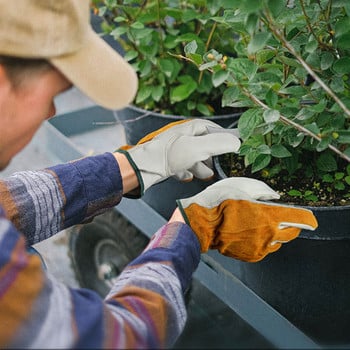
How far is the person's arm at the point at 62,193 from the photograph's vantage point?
1.27 m

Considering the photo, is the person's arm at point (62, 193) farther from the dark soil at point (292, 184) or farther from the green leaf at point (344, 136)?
the green leaf at point (344, 136)

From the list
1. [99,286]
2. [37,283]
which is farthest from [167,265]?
[99,286]

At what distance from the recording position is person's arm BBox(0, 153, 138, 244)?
127 centimetres

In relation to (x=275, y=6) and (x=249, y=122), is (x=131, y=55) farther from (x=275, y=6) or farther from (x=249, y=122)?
(x=275, y=6)

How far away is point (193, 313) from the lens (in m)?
2.29

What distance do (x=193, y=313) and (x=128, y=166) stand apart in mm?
1034

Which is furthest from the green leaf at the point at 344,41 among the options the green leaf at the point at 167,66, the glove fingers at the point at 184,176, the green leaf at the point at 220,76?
the green leaf at the point at 167,66

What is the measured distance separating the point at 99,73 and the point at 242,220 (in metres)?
0.42

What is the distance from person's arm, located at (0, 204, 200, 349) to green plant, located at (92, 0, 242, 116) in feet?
2.50

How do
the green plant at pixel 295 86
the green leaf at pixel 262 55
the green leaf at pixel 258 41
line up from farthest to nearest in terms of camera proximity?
the green leaf at pixel 262 55, the green plant at pixel 295 86, the green leaf at pixel 258 41

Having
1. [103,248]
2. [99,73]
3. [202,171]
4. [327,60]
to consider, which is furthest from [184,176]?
[103,248]

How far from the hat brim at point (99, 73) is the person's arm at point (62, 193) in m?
0.42

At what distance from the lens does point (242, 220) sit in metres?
1.17

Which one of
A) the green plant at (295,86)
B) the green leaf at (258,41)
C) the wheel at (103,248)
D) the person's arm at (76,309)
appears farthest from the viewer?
the wheel at (103,248)
